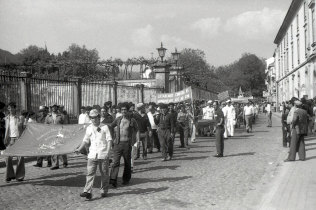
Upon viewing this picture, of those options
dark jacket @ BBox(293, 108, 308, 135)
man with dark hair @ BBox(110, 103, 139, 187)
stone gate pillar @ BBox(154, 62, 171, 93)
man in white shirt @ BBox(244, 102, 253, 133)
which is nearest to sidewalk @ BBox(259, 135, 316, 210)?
dark jacket @ BBox(293, 108, 308, 135)

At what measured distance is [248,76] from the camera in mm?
107188

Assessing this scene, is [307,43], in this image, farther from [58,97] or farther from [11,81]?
[11,81]

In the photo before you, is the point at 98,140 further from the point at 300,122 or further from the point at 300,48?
the point at 300,48

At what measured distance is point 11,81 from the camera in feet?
49.4

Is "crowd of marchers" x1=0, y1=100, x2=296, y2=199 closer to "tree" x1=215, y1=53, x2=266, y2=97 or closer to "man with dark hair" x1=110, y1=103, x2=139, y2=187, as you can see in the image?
"man with dark hair" x1=110, y1=103, x2=139, y2=187

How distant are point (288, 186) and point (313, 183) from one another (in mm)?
579

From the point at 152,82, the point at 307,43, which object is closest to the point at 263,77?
the point at 307,43

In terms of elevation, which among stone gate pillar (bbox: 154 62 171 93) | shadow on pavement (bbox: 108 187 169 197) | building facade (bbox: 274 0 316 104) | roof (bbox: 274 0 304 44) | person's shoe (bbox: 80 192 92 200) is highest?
roof (bbox: 274 0 304 44)

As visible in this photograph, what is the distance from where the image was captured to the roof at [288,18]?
4546 centimetres

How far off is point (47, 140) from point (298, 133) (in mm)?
7031

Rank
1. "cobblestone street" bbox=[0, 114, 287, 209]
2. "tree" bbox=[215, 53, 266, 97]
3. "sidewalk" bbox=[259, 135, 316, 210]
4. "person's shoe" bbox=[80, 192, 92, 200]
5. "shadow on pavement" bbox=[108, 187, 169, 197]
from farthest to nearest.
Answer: "tree" bbox=[215, 53, 266, 97] < "shadow on pavement" bbox=[108, 187, 169, 197] < "person's shoe" bbox=[80, 192, 92, 200] < "cobblestone street" bbox=[0, 114, 287, 209] < "sidewalk" bbox=[259, 135, 316, 210]

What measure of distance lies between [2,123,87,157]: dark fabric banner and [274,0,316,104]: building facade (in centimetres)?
2118

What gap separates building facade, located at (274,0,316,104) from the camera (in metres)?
37.1

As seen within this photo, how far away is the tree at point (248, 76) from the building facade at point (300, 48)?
1645 inches
